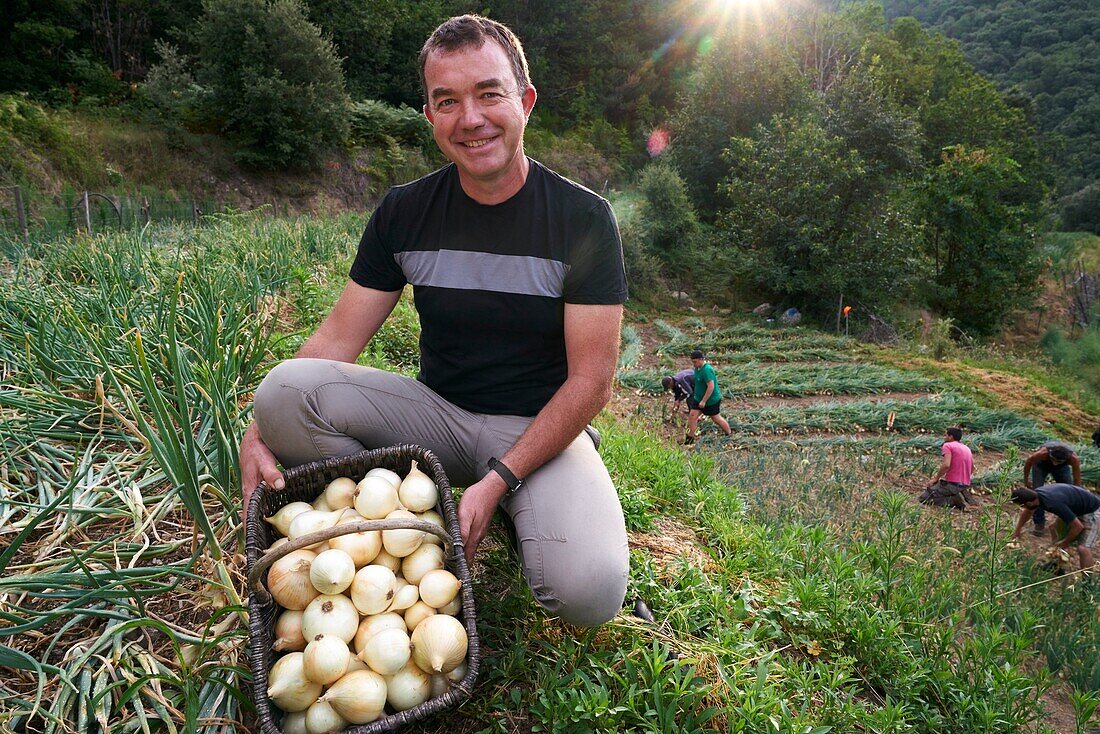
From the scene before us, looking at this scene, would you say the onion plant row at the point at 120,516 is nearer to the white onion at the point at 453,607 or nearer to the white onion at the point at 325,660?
the white onion at the point at 325,660

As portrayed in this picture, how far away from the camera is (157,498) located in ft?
6.30

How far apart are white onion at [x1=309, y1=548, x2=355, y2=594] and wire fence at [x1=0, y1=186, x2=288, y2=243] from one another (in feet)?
24.6

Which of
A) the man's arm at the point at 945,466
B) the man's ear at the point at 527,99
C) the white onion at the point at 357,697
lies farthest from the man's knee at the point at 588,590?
the man's arm at the point at 945,466

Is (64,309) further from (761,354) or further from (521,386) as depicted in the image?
(761,354)

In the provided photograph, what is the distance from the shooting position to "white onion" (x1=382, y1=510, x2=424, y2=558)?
141cm

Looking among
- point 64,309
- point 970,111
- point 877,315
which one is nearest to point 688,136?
point 877,315

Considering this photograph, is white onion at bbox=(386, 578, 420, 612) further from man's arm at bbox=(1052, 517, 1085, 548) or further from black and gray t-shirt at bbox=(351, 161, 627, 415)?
man's arm at bbox=(1052, 517, 1085, 548)

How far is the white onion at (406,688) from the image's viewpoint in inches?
49.7

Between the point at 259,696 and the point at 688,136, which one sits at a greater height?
the point at 688,136

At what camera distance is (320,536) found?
131 cm

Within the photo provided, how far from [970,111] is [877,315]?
19669 millimetres

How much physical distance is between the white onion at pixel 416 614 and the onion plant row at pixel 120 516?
1.23 feet

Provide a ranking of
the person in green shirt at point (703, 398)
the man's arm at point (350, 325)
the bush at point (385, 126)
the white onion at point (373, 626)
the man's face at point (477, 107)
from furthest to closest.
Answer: the bush at point (385, 126) → the person in green shirt at point (703, 398) → the man's arm at point (350, 325) → the man's face at point (477, 107) → the white onion at point (373, 626)

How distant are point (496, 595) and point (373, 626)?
26.3 inches
